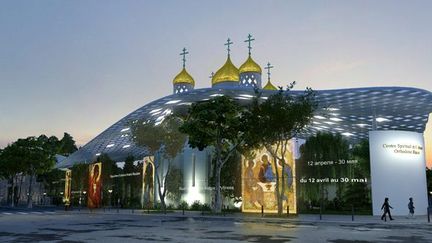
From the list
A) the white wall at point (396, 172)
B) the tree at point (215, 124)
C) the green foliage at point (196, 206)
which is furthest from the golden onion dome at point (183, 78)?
the white wall at point (396, 172)

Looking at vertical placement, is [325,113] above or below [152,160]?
above

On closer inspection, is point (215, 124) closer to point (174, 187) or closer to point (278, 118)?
point (278, 118)

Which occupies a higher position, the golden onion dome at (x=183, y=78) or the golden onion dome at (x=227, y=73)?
the golden onion dome at (x=183, y=78)

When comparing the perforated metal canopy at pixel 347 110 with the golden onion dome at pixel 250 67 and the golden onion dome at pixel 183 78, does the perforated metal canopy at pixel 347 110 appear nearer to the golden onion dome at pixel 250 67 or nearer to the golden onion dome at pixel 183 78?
the golden onion dome at pixel 250 67

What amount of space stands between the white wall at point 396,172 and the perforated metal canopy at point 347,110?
375 cm

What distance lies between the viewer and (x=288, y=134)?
3669 cm

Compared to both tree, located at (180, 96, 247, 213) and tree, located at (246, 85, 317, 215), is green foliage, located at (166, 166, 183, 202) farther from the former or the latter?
tree, located at (246, 85, 317, 215)

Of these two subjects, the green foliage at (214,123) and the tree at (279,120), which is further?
the green foliage at (214,123)

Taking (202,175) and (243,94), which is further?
(202,175)

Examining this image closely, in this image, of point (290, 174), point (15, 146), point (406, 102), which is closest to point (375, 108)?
point (406, 102)

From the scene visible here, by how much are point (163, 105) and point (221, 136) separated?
12918mm

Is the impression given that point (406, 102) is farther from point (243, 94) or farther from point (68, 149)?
point (68, 149)

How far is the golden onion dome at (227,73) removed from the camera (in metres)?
65.0

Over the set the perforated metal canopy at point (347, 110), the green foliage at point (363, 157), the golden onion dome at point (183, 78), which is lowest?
the green foliage at point (363, 157)
